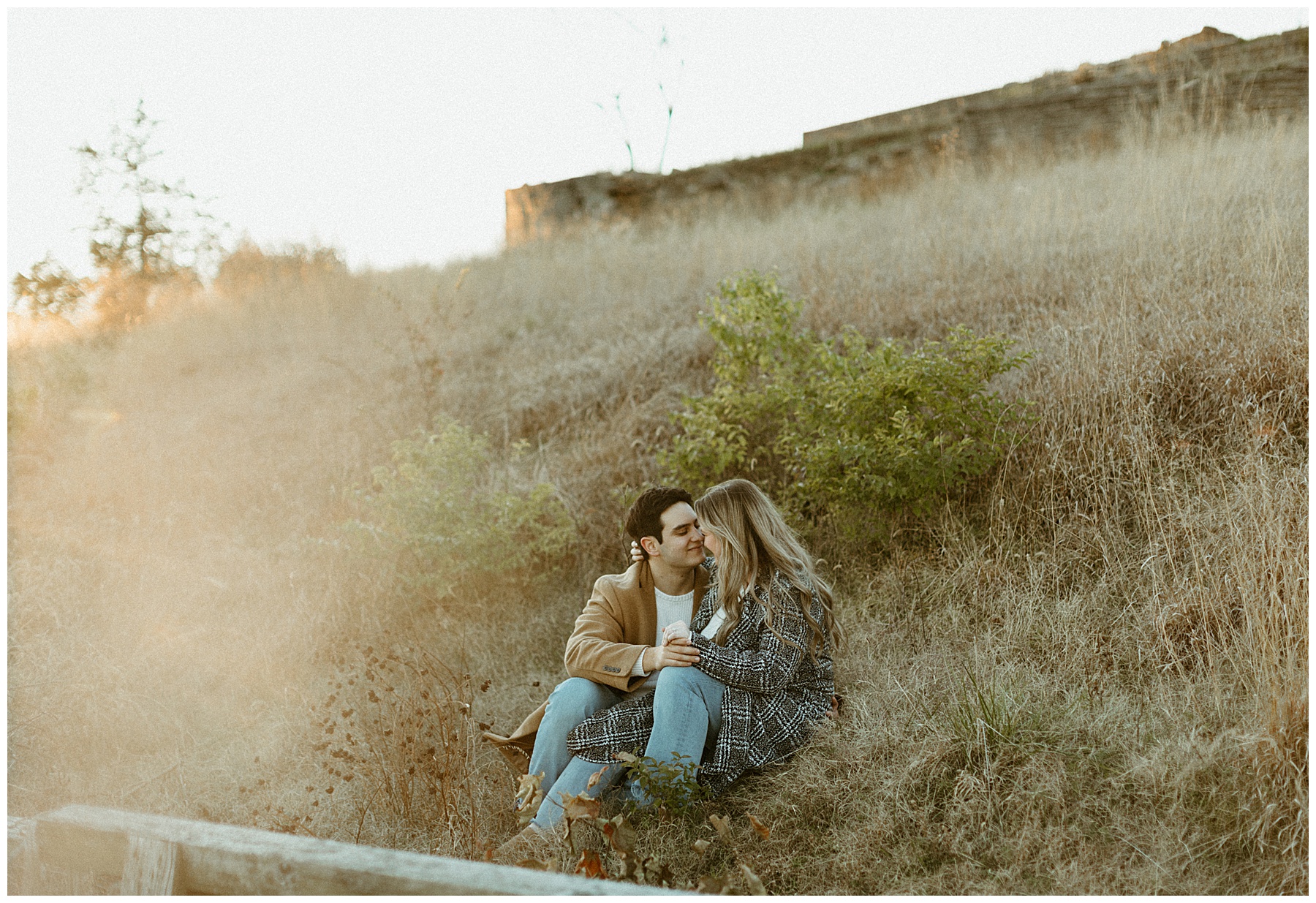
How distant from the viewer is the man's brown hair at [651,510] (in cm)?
366

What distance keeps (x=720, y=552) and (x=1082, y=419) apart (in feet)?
7.46

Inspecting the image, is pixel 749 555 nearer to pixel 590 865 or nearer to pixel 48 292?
pixel 590 865

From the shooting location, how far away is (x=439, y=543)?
5281 mm

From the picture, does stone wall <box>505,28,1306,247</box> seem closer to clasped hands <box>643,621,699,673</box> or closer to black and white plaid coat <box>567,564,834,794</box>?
black and white plaid coat <box>567,564,834,794</box>

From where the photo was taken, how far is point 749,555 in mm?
3510

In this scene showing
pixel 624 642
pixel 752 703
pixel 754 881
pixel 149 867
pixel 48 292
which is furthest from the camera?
pixel 48 292

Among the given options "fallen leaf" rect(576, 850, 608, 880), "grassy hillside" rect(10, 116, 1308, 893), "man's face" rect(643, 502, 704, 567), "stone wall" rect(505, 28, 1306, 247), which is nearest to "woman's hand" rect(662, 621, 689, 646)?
"man's face" rect(643, 502, 704, 567)

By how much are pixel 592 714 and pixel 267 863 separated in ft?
4.56

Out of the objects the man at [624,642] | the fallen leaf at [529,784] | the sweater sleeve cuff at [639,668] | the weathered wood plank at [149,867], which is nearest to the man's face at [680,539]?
the man at [624,642]

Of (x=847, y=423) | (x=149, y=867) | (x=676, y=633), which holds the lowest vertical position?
(x=149, y=867)

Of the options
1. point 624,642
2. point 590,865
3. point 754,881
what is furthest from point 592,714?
point 754,881

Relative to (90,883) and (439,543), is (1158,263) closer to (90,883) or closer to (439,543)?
(439,543)

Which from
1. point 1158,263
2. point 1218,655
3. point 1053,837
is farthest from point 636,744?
point 1158,263

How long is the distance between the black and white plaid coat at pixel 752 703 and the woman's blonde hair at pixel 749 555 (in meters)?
0.03
